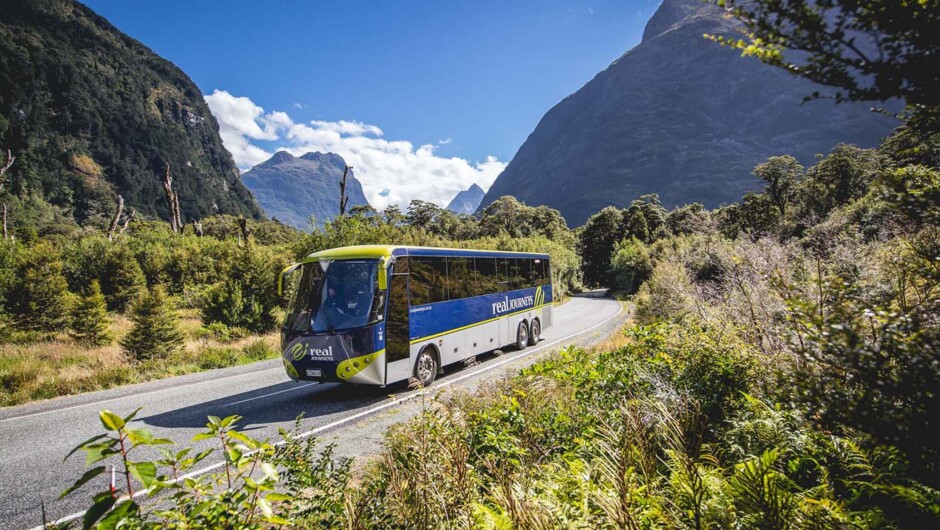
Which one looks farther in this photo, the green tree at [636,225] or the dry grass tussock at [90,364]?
the green tree at [636,225]

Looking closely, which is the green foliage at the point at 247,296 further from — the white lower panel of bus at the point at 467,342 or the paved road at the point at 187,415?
the white lower panel of bus at the point at 467,342

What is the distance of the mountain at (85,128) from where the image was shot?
4560 inches

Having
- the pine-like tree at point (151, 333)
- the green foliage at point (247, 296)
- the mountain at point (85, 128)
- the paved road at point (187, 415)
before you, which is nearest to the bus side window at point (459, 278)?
the paved road at point (187, 415)

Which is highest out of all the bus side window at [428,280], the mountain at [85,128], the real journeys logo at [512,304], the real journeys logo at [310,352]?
the mountain at [85,128]

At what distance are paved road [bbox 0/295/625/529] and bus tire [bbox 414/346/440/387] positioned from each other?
18.3 inches

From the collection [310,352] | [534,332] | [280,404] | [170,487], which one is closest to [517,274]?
[534,332]

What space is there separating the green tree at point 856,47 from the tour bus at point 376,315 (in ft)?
22.4

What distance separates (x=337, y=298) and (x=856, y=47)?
820 centimetres

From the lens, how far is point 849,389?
228 centimetres

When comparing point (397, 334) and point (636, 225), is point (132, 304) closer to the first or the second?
point (397, 334)

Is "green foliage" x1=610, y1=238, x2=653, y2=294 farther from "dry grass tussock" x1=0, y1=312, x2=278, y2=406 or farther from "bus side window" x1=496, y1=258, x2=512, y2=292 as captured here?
"dry grass tussock" x1=0, y1=312, x2=278, y2=406

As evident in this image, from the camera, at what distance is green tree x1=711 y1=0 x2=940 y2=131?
2273mm

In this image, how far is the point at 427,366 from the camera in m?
9.91

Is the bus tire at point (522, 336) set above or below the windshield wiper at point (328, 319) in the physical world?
below
